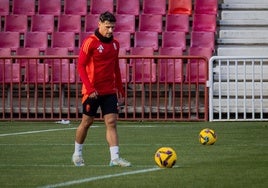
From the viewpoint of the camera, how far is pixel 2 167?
11914 millimetres

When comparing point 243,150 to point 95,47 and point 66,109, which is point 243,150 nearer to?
point 95,47

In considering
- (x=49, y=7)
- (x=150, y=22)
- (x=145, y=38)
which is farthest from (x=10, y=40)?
(x=150, y=22)

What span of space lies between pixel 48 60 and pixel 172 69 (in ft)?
10.5

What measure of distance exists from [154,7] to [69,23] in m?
2.28

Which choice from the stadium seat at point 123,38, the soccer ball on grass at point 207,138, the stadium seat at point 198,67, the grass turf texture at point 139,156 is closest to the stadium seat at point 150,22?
the stadium seat at point 123,38

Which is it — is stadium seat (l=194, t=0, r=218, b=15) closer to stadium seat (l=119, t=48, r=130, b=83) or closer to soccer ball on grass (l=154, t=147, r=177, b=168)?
stadium seat (l=119, t=48, r=130, b=83)

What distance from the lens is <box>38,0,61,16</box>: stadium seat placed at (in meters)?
26.3

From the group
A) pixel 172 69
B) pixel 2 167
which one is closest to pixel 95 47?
pixel 2 167

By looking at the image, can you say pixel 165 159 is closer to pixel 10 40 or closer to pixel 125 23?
pixel 125 23

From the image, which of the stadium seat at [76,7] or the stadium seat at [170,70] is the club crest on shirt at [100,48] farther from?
the stadium seat at [76,7]

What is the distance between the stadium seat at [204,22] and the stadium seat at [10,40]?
4.51m

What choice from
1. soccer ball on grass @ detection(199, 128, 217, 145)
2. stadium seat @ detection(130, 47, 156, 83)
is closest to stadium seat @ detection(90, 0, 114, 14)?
stadium seat @ detection(130, 47, 156, 83)

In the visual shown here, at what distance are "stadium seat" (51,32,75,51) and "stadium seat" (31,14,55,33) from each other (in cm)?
61

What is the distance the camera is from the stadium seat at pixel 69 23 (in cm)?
2570
